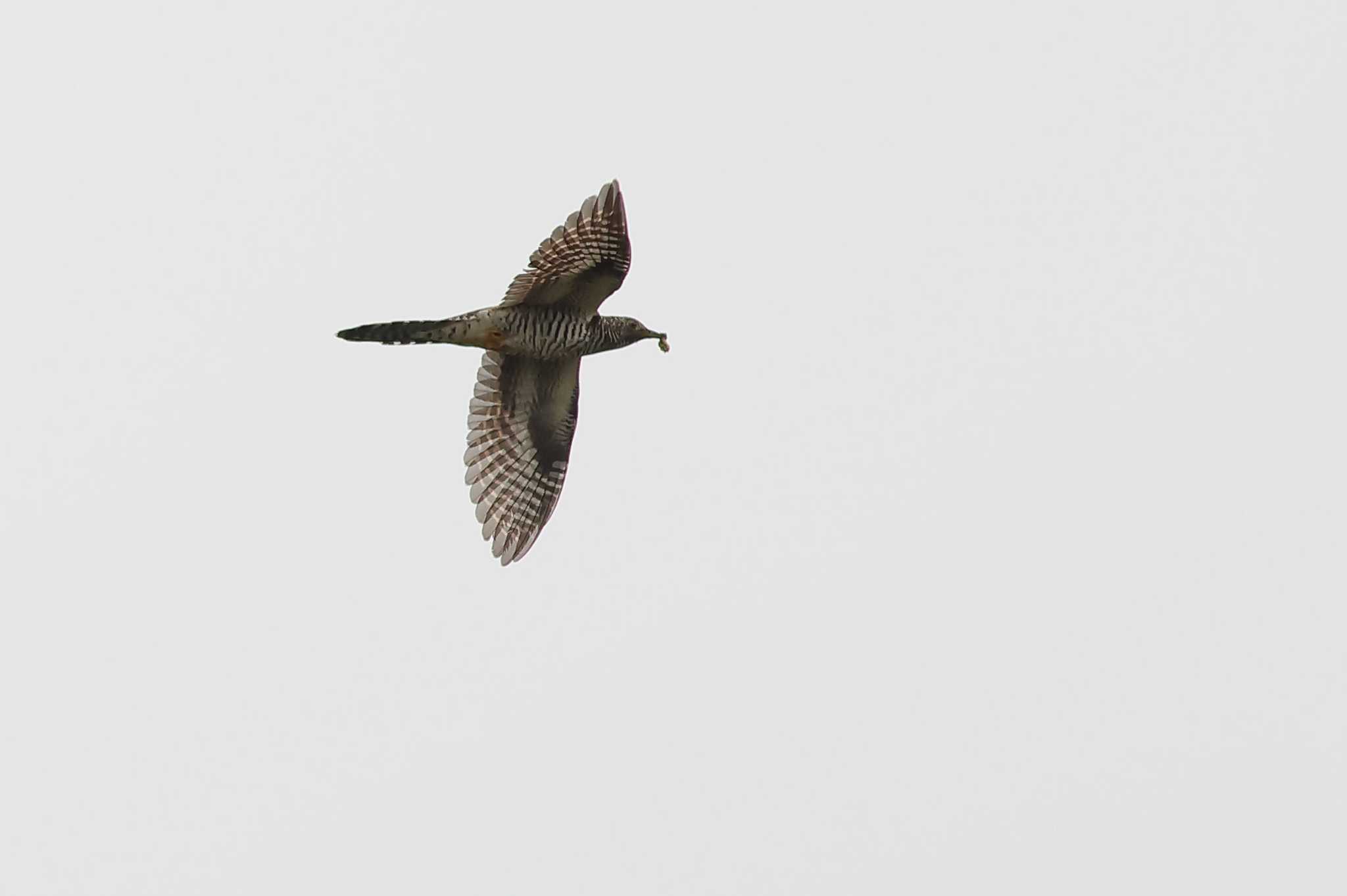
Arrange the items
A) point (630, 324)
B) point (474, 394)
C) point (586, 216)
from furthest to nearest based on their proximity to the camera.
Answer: point (474, 394) → point (630, 324) → point (586, 216)

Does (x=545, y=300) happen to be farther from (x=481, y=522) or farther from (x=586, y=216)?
(x=481, y=522)

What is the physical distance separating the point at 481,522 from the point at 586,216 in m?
4.34

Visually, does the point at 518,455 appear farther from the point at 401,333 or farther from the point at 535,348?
the point at 401,333

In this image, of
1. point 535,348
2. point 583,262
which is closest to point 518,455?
point 535,348

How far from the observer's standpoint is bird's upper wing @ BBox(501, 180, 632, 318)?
61.5 feet

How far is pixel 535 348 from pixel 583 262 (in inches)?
53.6

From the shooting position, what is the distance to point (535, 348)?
2028 centimetres

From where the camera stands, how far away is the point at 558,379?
21469 mm

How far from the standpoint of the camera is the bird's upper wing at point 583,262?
18750 millimetres

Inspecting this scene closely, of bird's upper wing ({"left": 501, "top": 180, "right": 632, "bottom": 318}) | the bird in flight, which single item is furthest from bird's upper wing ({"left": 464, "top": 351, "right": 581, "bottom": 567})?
bird's upper wing ({"left": 501, "top": 180, "right": 632, "bottom": 318})

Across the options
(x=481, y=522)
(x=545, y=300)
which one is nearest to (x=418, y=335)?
(x=545, y=300)

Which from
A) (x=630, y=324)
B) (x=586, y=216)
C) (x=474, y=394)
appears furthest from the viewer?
(x=474, y=394)

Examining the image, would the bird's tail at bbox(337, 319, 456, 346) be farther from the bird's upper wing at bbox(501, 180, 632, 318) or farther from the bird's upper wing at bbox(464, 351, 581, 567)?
the bird's upper wing at bbox(464, 351, 581, 567)

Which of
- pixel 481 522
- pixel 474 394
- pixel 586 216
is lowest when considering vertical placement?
pixel 481 522
